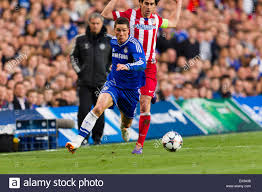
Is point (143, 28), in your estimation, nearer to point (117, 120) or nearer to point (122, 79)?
point (122, 79)

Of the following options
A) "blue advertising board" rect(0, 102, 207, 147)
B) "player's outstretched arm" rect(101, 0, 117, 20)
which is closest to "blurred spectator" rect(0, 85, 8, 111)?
"blue advertising board" rect(0, 102, 207, 147)

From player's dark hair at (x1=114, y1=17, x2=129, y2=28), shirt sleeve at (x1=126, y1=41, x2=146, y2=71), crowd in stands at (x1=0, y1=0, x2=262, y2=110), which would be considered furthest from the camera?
crowd in stands at (x1=0, y1=0, x2=262, y2=110)

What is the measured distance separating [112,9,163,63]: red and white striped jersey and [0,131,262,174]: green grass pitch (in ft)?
6.44

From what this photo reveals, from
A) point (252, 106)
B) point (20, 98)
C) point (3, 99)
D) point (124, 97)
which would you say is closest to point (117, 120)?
point (20, 98)

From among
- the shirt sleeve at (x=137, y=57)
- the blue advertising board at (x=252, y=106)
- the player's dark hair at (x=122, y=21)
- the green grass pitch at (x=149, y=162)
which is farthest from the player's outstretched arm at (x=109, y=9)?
the blue advertising board at (x=252, y=106)

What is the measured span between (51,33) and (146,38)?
648 cm

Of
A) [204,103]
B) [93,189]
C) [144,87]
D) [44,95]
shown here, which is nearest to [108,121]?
[44,95]

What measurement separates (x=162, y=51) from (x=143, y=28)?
7681mm

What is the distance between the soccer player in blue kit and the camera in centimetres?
1142

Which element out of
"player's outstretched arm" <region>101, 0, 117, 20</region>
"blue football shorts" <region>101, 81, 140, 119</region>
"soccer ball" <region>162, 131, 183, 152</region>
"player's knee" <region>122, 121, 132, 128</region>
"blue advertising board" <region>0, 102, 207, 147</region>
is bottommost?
"blue advertising board" <region>0, 102, 207, 147</region>

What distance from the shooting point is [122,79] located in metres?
12.0

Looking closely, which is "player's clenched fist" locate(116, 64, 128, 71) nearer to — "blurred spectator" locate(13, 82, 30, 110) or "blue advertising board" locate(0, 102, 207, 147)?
"blurred spectator" locate(13, 82, 30, 110)

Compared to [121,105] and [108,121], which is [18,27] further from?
[121,105]

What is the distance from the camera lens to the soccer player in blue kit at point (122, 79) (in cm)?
1142
